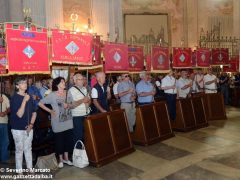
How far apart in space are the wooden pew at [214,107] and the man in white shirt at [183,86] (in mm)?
1041

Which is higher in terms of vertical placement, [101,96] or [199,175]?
[101,96]

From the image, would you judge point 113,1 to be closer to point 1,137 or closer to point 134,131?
point 134,131

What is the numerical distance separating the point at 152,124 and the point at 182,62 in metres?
3.63

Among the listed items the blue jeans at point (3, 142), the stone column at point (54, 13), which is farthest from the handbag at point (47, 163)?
the stone column at point (54, 13)

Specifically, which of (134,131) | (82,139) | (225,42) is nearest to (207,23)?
(225,42)

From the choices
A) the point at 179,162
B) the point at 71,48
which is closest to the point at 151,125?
the point at 179,162

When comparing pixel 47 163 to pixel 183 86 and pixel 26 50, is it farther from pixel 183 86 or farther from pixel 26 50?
pixel 183 86

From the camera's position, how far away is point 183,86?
35.4 ft

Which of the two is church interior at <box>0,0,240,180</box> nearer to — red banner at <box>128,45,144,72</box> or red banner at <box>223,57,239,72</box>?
red banner at <box>128,45,144,72</box>

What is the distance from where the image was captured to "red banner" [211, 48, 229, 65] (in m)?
13.0

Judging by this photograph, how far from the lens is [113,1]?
15289 millimetres

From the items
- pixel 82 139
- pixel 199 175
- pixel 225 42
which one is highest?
pixel 225 42

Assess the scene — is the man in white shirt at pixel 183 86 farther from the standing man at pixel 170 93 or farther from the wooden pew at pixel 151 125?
the wooden pew at pixel 151 125

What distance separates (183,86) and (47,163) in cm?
567
